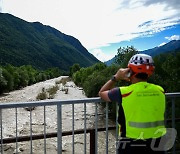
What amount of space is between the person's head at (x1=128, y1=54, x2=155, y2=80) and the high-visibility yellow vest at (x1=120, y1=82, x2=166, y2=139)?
0.08 metres

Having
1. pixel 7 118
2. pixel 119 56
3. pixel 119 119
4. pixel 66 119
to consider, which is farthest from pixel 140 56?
pixel 119 56

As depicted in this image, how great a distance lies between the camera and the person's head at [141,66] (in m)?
2.47

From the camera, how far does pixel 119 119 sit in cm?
256

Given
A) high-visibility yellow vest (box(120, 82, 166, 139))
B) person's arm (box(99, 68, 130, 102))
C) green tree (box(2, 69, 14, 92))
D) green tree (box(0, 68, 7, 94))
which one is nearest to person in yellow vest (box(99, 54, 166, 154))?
high-visibility yellow vest (box(120, 82, 166, 139))

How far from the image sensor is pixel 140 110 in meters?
2.42

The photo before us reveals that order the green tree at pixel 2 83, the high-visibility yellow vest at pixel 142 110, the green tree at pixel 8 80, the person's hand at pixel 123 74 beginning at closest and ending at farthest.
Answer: the high-visibility yellow vest at pixel 142 110 < the person's hand at pixel 123 74 < the green tree at pixel 2 83 < the green tree at pixel 8 80

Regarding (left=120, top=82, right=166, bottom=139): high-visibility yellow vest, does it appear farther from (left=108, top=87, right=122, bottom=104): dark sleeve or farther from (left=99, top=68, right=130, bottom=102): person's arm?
(left=99, top=68, right=130, bottom=102): person's arm

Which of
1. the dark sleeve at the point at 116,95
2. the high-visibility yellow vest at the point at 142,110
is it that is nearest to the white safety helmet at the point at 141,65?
the high-visibility yellow vest at the point at 142,110

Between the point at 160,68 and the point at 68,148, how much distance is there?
1029 centimetres

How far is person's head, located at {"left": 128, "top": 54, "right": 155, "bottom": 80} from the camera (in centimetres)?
247

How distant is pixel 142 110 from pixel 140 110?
0.06 feet

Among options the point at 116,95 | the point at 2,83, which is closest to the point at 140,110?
the point at 116,95

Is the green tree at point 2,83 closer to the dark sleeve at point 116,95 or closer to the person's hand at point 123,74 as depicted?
the person's hand at point 123,74

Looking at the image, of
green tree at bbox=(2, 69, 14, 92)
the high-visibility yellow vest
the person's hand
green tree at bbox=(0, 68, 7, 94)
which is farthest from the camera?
green tree at bbox=(2, 69, 14, 92)
